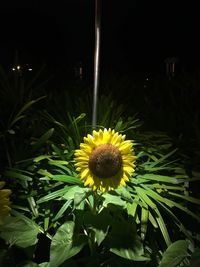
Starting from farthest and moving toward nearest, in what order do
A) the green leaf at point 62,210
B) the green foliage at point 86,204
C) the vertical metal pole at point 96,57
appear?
the vertical metal pole at point 96,57 < the green leaf at point 62,210 < the green foliage at point 86,204

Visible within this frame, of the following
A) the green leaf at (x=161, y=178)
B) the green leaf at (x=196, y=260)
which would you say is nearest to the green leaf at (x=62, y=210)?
the green leaf at (x=161, y=178)

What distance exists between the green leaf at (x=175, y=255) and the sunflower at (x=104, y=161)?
0.26 metres

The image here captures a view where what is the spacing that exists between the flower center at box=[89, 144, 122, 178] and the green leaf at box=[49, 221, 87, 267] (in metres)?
0.22

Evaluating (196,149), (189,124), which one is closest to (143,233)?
(196,149)

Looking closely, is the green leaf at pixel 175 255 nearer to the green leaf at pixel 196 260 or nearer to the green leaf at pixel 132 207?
the green leaf at pixel 196 260

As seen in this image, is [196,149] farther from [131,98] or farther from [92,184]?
[131,98]

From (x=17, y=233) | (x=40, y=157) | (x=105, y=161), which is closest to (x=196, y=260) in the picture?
(x=105, y=161)

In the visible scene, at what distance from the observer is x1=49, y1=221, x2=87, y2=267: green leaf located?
1.07m

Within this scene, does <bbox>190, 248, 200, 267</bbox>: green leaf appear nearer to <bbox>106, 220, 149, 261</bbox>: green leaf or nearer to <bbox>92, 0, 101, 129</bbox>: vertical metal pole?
<bbox>106, 220, 149, 261</bbox>: green leaf

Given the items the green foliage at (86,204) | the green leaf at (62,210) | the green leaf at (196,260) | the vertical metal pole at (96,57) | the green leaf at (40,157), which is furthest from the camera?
the vertical metal pole at (96,57)

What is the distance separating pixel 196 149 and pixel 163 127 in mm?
342

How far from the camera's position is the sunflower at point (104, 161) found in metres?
1.08

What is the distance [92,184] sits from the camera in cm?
110

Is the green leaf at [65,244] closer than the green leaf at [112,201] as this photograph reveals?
Yes
